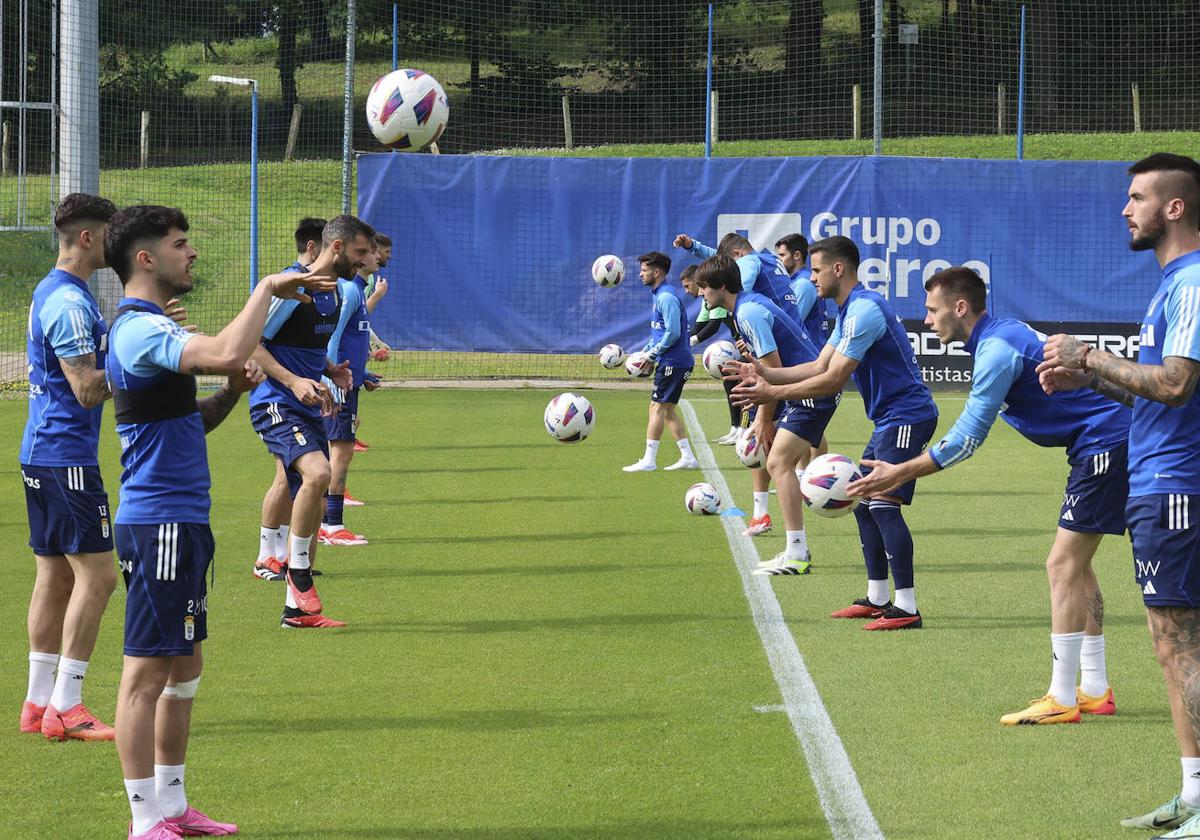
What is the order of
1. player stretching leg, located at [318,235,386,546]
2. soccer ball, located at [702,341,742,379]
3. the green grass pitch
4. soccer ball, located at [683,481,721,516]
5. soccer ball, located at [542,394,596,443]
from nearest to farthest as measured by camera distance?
the green grass pitch → player stretching leg, located at [318,235,386,546] → soccer ball, located at [683,481,721,516] → soccer ball, located at [542,394,596,443] → soccer ball, located at [702,341,742,379]

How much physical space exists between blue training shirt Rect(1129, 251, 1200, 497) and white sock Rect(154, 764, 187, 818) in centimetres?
369

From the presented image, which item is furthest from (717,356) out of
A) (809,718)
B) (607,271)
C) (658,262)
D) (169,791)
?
(169,791)

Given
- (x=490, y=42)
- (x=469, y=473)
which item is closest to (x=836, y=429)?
(x=469, y=473)

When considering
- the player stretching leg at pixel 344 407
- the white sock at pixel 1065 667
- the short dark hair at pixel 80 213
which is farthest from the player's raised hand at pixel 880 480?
the player stretching leg at pixel 344 407

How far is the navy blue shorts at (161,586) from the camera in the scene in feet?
16.8

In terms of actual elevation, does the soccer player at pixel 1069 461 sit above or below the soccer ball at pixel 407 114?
below

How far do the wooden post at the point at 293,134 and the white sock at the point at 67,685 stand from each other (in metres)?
28.2

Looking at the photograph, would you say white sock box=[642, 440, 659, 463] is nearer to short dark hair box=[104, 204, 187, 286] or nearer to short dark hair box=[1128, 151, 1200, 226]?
short dark hair box=[1128, 151, 1200, 226]

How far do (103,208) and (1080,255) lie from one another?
1955 centimetres

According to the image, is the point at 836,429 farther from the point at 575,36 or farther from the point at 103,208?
the point at 575,36

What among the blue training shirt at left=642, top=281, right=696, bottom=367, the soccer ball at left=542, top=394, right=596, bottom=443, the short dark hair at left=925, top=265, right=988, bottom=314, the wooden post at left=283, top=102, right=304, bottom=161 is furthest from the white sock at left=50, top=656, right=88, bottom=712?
the wooden post at left=283, top=102, right=304, bottom=161

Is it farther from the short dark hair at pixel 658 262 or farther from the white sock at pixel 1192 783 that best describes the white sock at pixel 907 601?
the short dark hair at pixel 658 262

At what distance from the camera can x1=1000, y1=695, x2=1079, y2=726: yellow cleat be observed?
673cm

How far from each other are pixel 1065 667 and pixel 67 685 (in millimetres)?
4614
